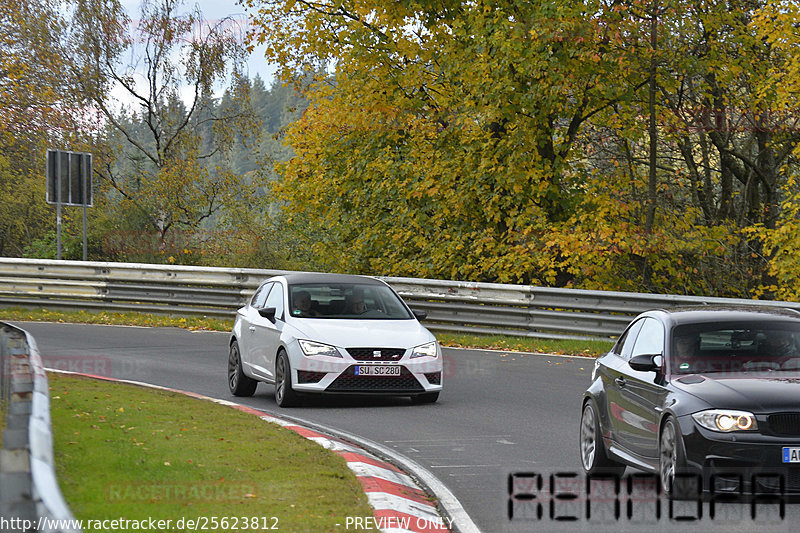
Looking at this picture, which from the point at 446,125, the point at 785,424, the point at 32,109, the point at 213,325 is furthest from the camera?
the point at 32,109

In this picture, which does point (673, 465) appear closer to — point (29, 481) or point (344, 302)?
point (29, 481)

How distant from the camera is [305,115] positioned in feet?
104

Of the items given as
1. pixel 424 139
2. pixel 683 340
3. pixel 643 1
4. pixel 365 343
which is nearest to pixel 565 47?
pixel 643 1

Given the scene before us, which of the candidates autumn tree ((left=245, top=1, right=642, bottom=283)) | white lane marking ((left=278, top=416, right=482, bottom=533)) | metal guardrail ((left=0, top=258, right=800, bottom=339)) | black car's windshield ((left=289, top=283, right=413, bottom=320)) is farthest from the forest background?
white lane marking ((left=278, top=416, right=482, bottom=533))

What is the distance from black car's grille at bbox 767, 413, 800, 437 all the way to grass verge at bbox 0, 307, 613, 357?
1239 centimetres

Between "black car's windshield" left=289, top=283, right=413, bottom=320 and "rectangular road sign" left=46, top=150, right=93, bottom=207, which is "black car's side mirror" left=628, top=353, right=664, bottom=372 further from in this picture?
"rectangular road sign" left=46, top=150, right=93, bottom=207

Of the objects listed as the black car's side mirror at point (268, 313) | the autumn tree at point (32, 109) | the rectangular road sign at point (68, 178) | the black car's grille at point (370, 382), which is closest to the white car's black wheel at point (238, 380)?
the black car's side mirror at point (268, 313)

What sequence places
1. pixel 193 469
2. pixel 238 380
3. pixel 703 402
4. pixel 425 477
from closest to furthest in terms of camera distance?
pixel 703 402, pixel 193 469, pixel 425 477, pixel 238 380

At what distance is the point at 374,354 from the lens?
13.9 m

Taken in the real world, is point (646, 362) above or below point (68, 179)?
below

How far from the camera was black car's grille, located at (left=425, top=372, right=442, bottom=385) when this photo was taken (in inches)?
559

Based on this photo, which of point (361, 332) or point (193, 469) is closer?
point (193, 469)

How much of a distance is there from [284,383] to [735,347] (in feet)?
21.5

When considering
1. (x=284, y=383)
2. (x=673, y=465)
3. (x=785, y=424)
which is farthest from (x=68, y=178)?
(x=785, y=424)
